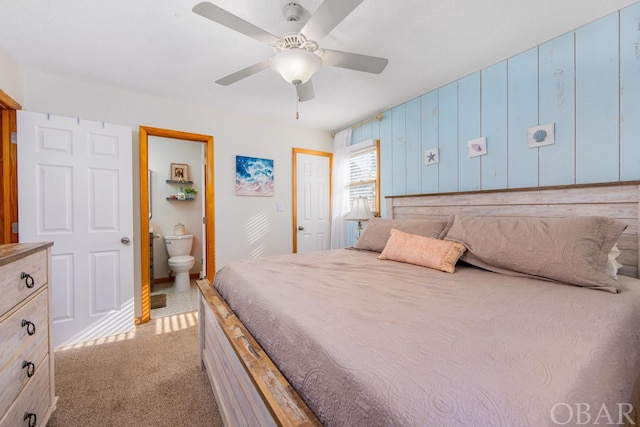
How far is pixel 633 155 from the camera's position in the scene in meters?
1.62

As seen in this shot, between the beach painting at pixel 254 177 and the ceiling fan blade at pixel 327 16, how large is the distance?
2.09 m

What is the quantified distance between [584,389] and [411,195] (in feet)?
7.68

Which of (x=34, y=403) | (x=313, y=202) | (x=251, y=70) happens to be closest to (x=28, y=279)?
(x=34, y=403)

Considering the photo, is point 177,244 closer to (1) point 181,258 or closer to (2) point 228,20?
(1) point 181,258

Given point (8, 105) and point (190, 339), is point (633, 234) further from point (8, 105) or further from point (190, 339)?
point (8, 105)

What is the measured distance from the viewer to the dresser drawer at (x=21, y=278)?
39.1 inches

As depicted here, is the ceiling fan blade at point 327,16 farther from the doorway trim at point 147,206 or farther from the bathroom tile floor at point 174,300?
the bathroom tile floor at point 174,300

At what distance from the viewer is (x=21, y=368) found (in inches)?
43.4

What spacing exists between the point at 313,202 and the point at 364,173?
86 cm

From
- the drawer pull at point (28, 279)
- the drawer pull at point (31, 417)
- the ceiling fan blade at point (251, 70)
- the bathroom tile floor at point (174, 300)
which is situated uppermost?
the ceiling fan blade at point (251, 70)

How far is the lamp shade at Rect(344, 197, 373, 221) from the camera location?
3.07 metres

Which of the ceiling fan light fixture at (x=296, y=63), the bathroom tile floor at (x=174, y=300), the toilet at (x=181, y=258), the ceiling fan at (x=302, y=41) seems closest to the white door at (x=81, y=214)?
the bathroom tile floor at (x=174, y=300)

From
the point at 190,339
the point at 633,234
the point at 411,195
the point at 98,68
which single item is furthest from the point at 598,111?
the point at 98,68

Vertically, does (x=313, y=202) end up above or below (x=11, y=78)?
below
